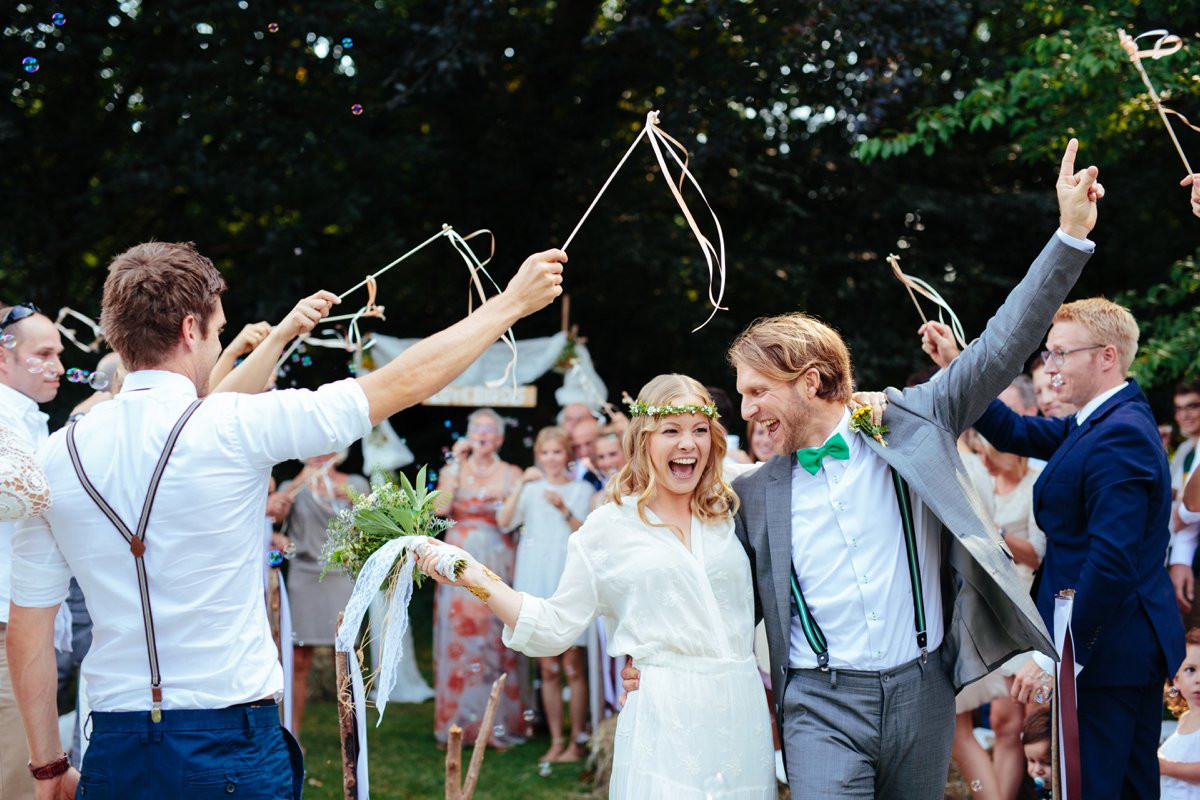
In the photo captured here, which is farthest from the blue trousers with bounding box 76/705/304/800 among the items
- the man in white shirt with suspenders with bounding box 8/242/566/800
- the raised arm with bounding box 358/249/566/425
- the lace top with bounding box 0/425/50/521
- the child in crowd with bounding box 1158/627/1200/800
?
the child in crowd with bounding box 1158/627/1200/800

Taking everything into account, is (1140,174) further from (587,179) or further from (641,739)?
(641,739)

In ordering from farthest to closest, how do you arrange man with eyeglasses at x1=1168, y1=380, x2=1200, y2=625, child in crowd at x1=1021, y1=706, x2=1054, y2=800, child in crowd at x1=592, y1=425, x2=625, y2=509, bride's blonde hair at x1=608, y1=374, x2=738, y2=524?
child in crowd at x1=592, y1=425, x2=625, y2=509 → man with eyeglasses at x1=1168, y1=380, x2=1200, y2=625 → child in crowd at x1=1021, y1=706, x2=1054, y2=800 → bride's blonde hair at x1=608, y1=374, x2=738, y2=524

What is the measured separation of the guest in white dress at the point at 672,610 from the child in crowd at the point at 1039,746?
2.20 m

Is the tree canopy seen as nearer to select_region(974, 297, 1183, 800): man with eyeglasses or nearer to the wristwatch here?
select_region(974, 297, 1183, 800): man with eyeglasses

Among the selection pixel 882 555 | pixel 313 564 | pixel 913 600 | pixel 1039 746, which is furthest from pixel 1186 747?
pixel 313 564

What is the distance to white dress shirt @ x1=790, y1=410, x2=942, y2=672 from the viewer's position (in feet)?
11.6

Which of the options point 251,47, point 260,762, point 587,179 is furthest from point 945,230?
point 260,762

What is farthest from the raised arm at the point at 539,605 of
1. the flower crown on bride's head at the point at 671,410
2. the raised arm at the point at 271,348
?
the raised arm at the point at 271,348

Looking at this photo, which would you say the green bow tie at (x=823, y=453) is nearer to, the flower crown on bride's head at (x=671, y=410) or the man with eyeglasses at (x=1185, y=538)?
the flower crown on bride's head at (x=671, y=410)

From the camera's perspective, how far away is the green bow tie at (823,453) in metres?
3.67

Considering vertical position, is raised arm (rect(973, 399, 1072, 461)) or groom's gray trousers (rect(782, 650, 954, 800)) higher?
raised arm (rect(973, 399, 1072, 461))

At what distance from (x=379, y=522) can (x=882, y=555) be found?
156 centimetres

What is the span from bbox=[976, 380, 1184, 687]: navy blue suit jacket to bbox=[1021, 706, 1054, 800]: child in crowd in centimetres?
133

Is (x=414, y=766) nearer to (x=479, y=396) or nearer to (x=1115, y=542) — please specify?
(x=479, y=396)
